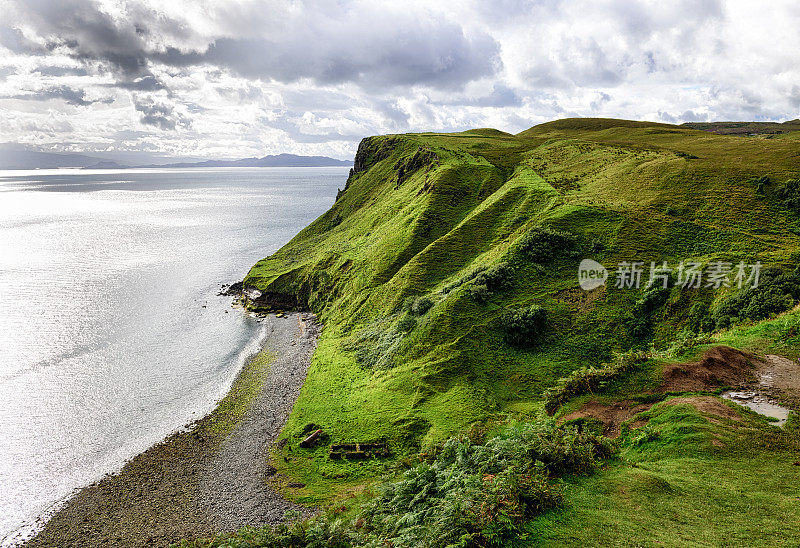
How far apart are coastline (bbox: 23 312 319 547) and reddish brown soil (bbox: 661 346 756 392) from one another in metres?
32.7

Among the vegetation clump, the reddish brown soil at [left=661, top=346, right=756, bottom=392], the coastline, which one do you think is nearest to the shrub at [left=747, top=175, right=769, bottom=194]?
the reddish brown soil at [left=661, top=346, right=756, bottom=392]

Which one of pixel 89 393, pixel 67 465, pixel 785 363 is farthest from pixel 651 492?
pixel 89 393

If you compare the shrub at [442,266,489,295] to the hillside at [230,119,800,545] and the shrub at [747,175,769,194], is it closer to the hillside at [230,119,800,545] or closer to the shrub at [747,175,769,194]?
the hillside at [230,119,800,545]

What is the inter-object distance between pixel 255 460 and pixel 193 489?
639cm

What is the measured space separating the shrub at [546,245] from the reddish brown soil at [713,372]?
88.8ft

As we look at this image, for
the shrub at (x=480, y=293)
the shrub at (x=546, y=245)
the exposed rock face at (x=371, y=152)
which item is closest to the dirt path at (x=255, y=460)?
the shrub at (x=480, y=293)

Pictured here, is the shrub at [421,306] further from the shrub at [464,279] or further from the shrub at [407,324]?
the shrub at [464,279]

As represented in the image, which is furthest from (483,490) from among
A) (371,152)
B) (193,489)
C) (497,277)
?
(371,152)

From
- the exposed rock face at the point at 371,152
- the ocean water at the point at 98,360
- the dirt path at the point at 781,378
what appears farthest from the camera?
the exposed rock face at the point at 371,152

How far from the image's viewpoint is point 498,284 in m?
54.8

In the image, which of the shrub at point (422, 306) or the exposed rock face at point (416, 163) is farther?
the exposed rock face at point (416, 163)

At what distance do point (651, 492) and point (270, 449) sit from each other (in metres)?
40.6

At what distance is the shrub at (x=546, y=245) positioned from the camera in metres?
57.1

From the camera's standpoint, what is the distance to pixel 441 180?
95312 mm
